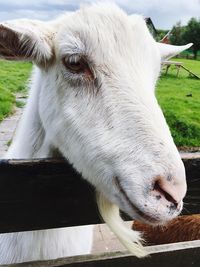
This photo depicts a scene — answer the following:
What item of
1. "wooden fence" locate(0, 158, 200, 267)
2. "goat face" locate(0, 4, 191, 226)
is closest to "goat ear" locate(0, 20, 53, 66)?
"goat face" locate(0, 4, 191, 226)

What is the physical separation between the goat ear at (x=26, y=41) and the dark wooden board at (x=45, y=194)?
636 millimetres

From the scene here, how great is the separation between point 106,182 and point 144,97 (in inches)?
18.3

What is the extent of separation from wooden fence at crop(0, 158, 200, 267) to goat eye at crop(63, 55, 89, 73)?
520mm

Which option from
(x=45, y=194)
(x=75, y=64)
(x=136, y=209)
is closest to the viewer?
(x=136, y=209)

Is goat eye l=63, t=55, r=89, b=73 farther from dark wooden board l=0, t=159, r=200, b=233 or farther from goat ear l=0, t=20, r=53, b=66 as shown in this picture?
dark wooden board l=0, t=159, r=200, b=233

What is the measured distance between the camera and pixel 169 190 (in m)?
1.82

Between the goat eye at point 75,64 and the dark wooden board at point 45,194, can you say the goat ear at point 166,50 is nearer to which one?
the goat eye at point 75,64

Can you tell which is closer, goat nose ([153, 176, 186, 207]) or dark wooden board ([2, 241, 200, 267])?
goat nose ([153, 176, 186, 207])

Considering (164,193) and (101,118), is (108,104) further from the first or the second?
(164,193)

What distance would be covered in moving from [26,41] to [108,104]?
548 millimetres

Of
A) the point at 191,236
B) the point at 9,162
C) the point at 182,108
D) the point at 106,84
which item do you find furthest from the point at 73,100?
the point at 182,108

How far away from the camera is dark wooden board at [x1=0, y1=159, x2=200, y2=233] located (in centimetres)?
195

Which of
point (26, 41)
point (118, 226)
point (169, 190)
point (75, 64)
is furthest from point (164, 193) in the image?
point (26, 41)

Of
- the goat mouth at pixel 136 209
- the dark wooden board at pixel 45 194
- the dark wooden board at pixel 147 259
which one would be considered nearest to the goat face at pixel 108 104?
the goat mouth at pixel 136 209
